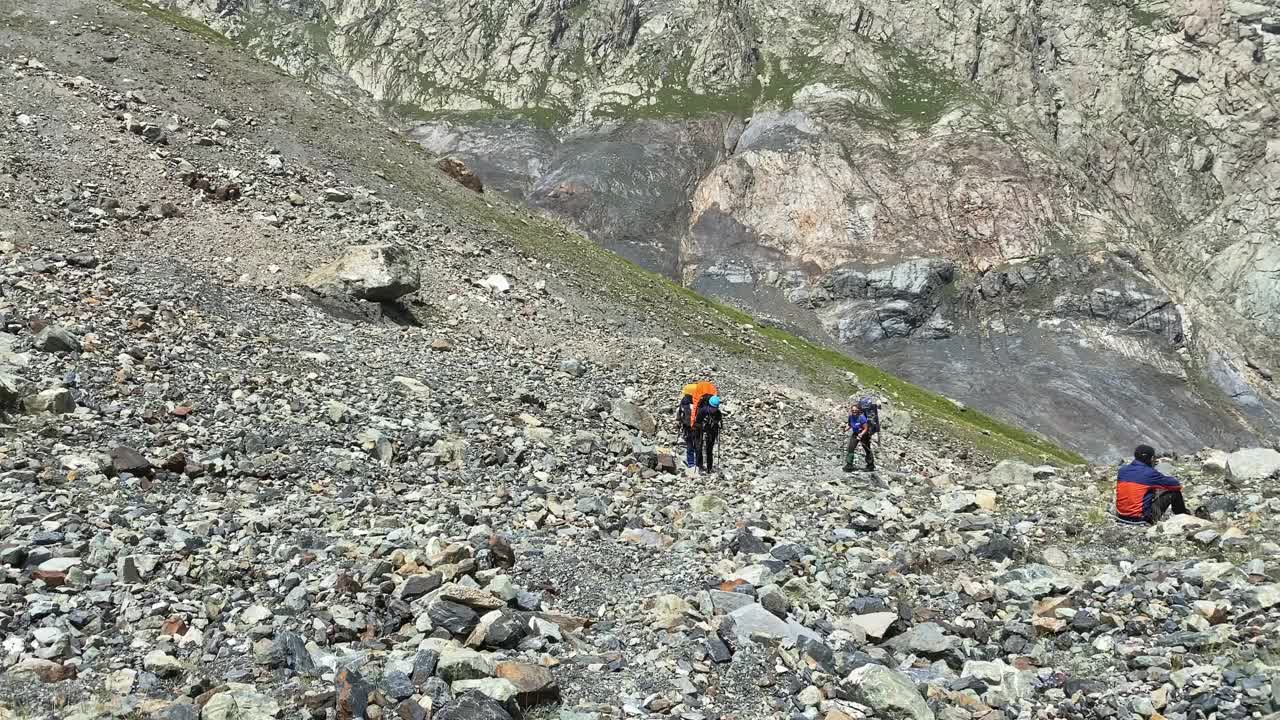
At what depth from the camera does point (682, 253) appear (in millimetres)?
148000

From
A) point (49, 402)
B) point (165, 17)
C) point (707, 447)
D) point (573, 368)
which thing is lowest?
point (49, 402)

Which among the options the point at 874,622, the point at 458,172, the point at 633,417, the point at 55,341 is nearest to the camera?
the point at 874,622

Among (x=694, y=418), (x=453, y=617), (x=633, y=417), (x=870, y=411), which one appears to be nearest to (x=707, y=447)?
(x=694, y=418)

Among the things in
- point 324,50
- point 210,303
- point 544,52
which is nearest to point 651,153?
point 544,52

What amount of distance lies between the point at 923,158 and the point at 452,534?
152544mm

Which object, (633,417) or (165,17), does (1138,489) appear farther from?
→ (165,17)

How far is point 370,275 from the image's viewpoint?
30953mm

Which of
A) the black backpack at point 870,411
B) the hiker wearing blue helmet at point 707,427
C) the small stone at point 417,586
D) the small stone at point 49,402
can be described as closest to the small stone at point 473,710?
the small stone at point 417,586

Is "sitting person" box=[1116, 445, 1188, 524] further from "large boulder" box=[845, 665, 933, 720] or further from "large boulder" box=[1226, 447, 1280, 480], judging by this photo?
"large boulder" box=[845, 665, 933, 720]

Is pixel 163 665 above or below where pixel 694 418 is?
below

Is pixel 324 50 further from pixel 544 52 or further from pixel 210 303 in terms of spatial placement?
pixel 210 303

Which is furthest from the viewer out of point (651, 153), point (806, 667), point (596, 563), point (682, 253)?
point (651, 153)

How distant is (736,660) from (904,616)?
2666mm

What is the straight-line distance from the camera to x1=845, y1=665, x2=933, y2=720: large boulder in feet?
25.9
